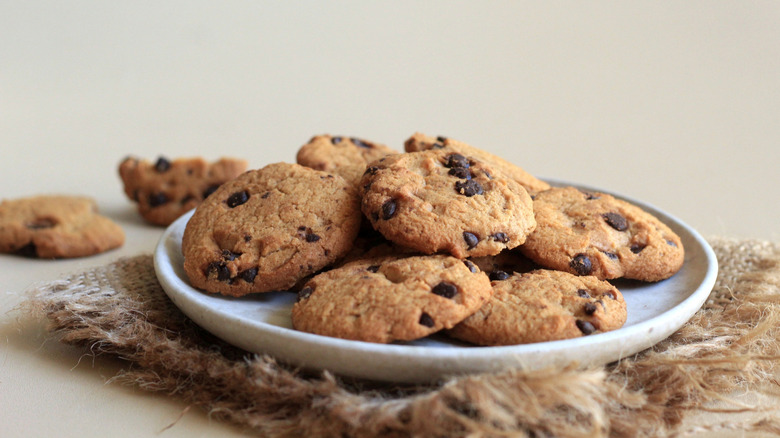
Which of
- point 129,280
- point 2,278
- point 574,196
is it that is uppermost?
point 574,196

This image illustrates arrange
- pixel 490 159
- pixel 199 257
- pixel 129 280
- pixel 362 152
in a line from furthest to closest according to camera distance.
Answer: pixel 362 152
pixel 490 159
pixel 129 280
pixel 199 257

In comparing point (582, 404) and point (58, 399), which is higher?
point (582, 404)

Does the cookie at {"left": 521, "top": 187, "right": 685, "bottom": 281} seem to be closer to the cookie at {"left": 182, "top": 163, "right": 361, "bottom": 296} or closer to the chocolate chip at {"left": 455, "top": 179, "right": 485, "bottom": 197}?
the chocolate chip at {"left": 455, "top": 179, "right": 485, "bottom": 197}

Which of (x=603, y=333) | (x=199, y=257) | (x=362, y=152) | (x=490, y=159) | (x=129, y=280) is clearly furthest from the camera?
(x=362, y=152)

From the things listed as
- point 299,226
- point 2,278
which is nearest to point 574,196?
point 299,226

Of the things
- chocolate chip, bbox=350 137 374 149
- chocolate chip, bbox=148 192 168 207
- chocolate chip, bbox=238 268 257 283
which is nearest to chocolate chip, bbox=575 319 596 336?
chocolate chip, bbox=238 268 257 283

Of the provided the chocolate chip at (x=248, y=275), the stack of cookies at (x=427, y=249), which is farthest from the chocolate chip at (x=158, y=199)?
the chocolate chip at (x=248, y=275)

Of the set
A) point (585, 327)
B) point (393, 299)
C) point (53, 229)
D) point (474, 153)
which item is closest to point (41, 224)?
point (53, 229)

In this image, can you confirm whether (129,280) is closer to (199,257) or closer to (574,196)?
(199,257)
